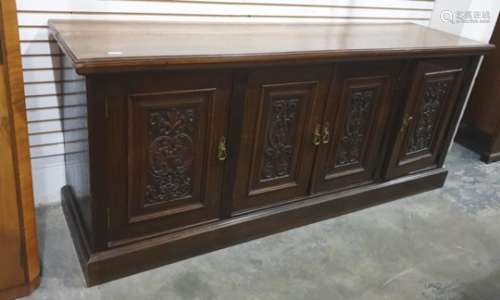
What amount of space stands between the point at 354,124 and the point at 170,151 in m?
0.98

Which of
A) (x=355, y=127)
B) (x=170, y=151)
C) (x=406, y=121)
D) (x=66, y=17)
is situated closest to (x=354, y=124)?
(x=355, y=127)

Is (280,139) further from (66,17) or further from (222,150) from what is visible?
(66,17)

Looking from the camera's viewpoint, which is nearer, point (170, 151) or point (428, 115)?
point (170, 151)

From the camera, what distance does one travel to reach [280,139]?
208 cm

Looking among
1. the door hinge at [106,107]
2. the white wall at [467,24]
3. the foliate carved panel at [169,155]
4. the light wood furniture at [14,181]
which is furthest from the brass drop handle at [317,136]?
the white wall at [467,24]

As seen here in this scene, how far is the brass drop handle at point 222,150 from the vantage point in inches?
74.4

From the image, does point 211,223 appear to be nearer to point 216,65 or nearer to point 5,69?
point 216,65

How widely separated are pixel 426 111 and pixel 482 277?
908mm

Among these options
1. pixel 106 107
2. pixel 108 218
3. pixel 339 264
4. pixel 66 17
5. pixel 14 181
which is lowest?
pixel 339 264

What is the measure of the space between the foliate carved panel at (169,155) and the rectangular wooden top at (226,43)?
227mm

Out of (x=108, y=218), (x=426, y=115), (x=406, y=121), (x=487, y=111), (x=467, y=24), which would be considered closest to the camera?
(x=108, y=218)

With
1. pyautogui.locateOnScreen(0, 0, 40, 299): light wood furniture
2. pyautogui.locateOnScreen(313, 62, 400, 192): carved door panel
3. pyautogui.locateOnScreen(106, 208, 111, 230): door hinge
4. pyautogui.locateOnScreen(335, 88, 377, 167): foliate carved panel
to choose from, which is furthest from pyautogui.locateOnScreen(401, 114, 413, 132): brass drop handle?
pyautogui.locateOnScreen(0, 0, 40, 299): light wood furniture

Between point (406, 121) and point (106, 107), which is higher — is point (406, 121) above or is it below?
below

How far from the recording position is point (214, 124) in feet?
6.02
